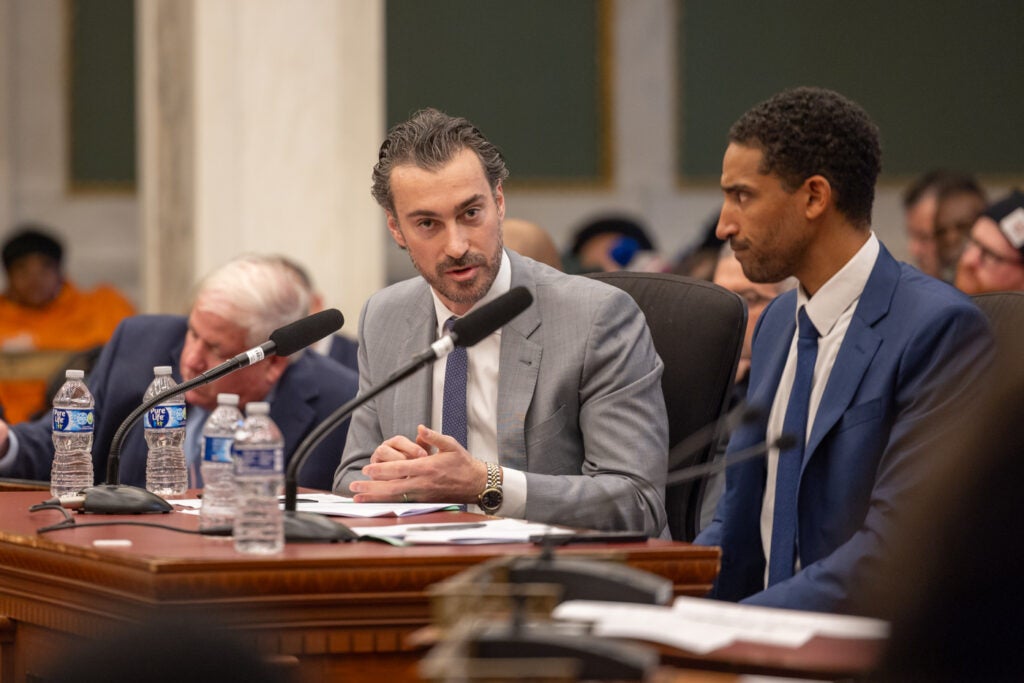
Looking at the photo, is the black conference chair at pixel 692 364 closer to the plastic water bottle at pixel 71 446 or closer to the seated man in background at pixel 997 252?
the plastic water bottle at pixel 71 446

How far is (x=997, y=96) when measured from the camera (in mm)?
10680

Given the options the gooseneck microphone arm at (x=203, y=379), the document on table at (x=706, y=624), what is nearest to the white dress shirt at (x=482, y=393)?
the gooseneck microphone arm at (x=203, y=379)

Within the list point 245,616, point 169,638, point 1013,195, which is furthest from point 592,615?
point 1013,195

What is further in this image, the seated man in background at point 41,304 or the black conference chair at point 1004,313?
the seated man in background at point 41,304

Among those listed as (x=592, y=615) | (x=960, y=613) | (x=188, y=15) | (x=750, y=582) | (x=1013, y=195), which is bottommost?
(x=750, y=582)

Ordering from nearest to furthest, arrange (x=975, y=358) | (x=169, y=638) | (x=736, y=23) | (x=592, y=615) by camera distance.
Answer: (x=169, y=638) → (x=592, y=615) → (x=975, y=358) → (x=736, y=23)

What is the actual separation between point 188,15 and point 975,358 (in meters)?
4.79

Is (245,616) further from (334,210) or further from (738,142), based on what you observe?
(334,210)

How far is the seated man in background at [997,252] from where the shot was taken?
508 centimetres

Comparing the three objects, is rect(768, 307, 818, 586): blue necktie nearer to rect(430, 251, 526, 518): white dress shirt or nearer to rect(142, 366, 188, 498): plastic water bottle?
rect(430, 251, 526, 518): white dress shirt

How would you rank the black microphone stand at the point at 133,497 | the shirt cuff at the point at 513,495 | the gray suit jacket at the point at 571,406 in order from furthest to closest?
the gray suit jacket at the point at 571,406
the shirt cuff at the point at 513,495
the black microphone stand at the point at 133,497

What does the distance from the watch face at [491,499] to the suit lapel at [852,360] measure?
1.96ft

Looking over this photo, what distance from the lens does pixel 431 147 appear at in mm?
3475

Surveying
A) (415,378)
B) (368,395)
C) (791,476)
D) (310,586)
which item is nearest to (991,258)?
(791,476)
